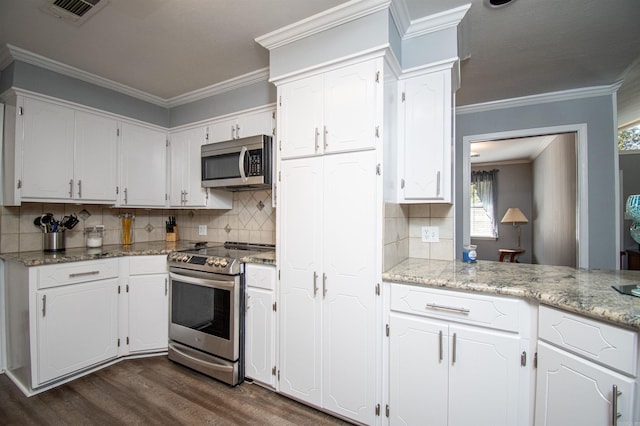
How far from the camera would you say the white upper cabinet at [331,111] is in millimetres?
1666

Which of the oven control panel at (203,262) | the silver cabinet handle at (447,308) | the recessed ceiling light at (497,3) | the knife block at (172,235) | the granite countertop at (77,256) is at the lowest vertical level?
the silver cabinet handle at (447,308)

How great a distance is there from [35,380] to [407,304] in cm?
264

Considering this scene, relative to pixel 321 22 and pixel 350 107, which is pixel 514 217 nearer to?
pixel 350 107

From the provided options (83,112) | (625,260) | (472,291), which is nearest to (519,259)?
(625,260)

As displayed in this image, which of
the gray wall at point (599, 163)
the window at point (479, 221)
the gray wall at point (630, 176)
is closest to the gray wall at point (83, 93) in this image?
the window at point (479, 221)

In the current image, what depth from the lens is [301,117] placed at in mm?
1909

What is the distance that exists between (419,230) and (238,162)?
1654 mm

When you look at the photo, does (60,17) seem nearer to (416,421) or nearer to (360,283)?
(360,283)

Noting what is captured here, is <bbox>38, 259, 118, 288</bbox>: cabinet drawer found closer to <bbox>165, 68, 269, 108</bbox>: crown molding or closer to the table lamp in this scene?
<bbox>165, 68, 269, 108</bbox>: crown molding

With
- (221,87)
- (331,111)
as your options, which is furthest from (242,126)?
(331,111)

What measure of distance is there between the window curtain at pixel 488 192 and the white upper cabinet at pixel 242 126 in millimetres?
2748

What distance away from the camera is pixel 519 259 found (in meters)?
3.96

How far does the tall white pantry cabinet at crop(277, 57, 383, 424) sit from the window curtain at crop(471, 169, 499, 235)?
2.65 meters

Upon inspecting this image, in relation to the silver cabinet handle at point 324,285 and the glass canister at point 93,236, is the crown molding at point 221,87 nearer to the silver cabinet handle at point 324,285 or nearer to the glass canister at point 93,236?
the glass canister at point 93,236
